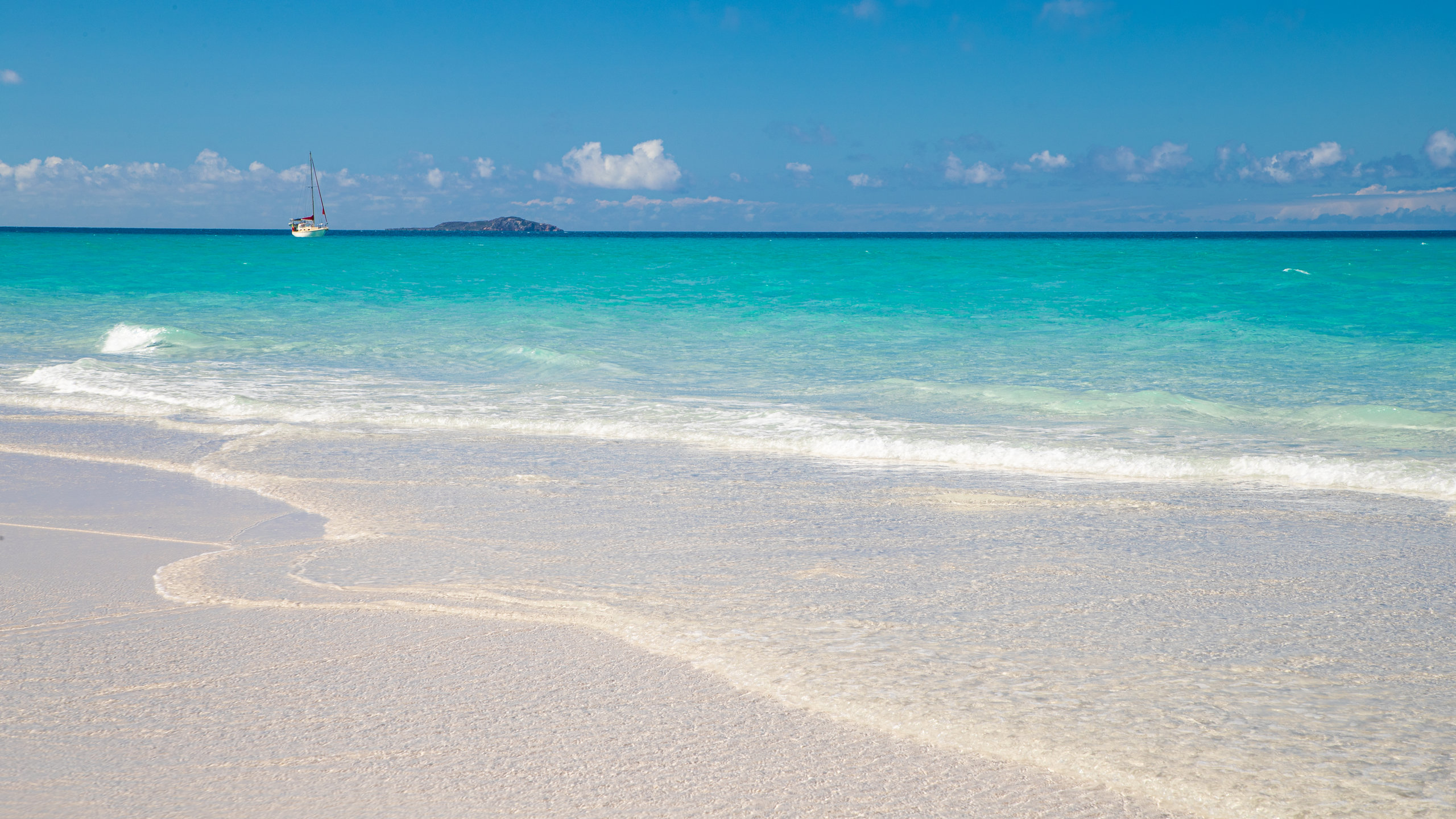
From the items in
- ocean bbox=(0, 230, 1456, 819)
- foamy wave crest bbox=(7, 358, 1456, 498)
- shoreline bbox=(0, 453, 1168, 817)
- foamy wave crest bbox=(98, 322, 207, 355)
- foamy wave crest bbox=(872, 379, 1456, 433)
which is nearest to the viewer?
shoreline bbox=(0, 453, 1168, 817)

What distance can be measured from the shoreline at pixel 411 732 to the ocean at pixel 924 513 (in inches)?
6.7

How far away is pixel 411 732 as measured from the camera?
2.74 metres

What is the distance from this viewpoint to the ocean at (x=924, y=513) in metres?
2.92

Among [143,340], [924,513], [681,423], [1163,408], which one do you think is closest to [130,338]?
[143,340]

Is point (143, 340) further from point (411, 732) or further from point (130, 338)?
point (411, 732)

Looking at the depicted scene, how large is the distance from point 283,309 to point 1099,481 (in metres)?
20.4

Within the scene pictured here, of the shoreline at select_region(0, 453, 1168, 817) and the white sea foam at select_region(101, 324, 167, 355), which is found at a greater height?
the white sea foam at select_region(101, 324, 167, 355)

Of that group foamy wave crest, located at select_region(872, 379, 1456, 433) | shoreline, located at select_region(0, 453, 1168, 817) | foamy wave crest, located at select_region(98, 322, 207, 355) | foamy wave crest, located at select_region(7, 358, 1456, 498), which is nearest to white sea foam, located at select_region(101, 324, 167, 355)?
foamy wave crest, located at select_region(98, 322, 207, 355)

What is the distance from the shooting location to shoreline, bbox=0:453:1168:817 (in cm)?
242

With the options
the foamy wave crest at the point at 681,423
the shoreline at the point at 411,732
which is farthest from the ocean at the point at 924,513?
the shoreline at the point at 411,732

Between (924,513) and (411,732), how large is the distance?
10.6ft

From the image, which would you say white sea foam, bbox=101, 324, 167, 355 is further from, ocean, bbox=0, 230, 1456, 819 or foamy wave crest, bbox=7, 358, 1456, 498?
foamy wave crest, bbox=7, 358, 1456, 498

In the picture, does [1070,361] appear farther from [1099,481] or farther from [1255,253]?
[1255,253]

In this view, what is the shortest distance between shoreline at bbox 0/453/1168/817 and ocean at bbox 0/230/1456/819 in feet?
0.56
